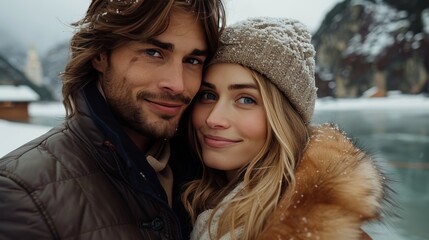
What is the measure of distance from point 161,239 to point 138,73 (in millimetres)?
724

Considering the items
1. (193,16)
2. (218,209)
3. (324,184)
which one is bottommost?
(218,209)

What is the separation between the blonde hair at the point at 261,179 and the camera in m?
1.67

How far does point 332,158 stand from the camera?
5.03ft

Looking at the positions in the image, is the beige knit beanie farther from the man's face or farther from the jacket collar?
the jacket collar

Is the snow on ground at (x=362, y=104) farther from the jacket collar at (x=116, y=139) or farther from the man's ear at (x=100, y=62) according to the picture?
the jacket collar at (x=116, y=139)

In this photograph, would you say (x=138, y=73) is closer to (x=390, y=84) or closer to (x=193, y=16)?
(x=193, y=16)

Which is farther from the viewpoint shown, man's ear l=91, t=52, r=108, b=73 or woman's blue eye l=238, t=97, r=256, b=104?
woman's blue eye l=238, t=97, r=256, b=104

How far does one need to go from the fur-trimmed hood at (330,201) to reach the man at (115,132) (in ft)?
1.59

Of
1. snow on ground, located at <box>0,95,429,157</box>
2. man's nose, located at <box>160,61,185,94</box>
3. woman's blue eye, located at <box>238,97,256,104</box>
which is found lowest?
snow on ground, located at <box>0,95,429,157</box>

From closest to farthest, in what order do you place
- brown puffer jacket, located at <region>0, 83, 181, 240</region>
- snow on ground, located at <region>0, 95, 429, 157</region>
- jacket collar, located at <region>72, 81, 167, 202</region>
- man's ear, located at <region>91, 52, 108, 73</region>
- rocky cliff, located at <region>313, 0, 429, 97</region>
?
1. brown puffer jacket, located at <region>0, 83, 181, 240</region>
2. jacket collar, located at <region>72, 81, 167, 202</region>
3. man's ear, located at <region>91, 52, 108, 73</region>
4. rocky cliff, located at <region>313, 0, 429, 97</region>
5. snow on ground, located at <region>0, 95, 429, 157</region>

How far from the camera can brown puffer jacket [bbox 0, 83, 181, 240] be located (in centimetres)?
123

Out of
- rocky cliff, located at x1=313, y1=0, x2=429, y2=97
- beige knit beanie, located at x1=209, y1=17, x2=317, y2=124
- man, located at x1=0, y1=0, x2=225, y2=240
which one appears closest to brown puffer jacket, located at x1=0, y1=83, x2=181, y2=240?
man, located at x1=0, y1=0, x2=225, y2=240

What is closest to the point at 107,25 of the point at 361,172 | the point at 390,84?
the point at 361,172

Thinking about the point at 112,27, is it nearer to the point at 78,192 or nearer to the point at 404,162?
the point at 78,192
